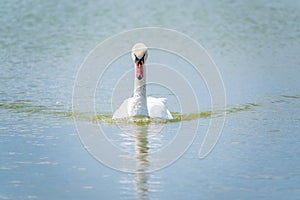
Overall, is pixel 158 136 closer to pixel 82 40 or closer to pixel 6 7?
pixel 82 40

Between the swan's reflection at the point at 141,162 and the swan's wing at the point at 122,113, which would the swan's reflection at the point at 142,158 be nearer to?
the swan's reflection at the point at 141,162

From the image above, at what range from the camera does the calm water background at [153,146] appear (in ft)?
31.0

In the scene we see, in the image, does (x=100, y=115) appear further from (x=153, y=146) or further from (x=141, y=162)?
(x=141, y=162)

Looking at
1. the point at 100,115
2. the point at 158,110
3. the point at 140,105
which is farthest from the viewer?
the point at 100,115

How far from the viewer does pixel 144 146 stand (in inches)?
458

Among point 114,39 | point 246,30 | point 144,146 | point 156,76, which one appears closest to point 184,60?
point 156,76

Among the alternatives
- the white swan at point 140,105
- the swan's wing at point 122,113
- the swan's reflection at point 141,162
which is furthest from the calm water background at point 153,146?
the white swan at point 140,105

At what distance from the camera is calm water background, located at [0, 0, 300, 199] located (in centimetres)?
945

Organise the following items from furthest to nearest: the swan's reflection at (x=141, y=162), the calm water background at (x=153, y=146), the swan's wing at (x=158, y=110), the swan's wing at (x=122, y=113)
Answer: the swan's wing at (x=122, y=113) → the swan's wing at (x=158, y=110) → the calm water background at (x=153, y=146) → the swan's reflection at (x=141, y=162)

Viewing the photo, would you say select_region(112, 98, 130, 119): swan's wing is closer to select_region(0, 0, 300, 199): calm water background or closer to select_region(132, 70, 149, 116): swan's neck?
select_region(132, 70, 149, 116): swan's neck

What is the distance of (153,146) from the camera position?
11664 millimetres

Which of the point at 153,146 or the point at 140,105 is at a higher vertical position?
the point at 140,105

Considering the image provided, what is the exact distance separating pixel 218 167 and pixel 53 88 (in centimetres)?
674

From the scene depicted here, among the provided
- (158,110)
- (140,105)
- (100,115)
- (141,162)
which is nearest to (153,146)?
Answer: (141,162)
